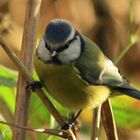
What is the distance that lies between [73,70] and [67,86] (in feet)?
0.18

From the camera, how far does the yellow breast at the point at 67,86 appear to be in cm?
165

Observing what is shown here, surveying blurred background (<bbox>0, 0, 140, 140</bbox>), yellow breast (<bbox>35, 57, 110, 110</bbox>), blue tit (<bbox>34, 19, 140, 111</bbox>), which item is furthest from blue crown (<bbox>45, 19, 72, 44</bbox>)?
blurred background (<bbox>0, 0, 140, 140</bbox>)

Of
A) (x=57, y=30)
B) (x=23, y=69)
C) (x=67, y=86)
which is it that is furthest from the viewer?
(x=67, y=86)

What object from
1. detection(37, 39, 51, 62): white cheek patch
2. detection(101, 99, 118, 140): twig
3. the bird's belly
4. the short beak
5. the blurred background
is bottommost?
detection(101, 99, 118, 140): twig

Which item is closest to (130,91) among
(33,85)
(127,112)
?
(127,112)

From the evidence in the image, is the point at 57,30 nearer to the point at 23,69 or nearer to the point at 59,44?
the point at 59,44

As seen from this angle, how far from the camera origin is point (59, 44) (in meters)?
1.59

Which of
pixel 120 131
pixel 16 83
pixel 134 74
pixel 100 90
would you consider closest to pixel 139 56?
pixel 134 74

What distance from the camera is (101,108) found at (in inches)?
A: 63.7

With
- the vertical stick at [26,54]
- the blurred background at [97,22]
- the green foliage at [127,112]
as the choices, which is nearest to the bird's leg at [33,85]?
the vertical stick at [26,54]

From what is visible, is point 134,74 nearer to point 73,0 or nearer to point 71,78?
point 73,0

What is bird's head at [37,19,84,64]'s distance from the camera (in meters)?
1.56

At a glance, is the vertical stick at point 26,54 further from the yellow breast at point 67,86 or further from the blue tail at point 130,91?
the blue tail at point 130,91

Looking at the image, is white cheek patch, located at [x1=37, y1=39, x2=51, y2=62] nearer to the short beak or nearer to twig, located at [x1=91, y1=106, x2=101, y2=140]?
the short beak
